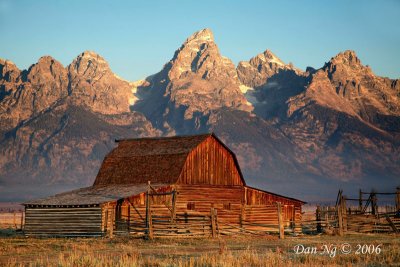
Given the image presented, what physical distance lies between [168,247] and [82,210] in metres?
12.7

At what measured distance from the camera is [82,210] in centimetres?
4388

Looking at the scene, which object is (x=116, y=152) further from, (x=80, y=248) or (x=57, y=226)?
(x=80, y=248)

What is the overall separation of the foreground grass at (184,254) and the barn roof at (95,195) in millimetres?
6685

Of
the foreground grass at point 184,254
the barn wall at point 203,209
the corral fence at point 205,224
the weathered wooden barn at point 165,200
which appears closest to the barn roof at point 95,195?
the weathered wooden barn at point 165,200

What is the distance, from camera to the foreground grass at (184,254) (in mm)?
23059

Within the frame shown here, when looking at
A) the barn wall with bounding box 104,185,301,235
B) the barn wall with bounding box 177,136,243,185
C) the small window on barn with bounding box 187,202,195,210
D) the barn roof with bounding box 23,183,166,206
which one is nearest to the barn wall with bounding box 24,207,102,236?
the barn roof with bounding box 23,183,166,206

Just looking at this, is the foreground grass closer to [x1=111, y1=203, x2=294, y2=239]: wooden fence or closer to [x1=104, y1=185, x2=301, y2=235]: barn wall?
[x1=111, y1=203, x2=294, y2=239]: wooden fence

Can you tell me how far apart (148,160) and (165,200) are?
22.6 feet

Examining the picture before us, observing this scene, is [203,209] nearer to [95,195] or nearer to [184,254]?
[95,195]

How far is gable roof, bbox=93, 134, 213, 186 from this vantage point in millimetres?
49406

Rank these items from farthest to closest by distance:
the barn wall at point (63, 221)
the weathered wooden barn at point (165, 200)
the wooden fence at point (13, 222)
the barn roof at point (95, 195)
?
the wooden fence at point (13, 222), the barn roof at point (95, 195), the barn wall at point (63, 221), the weathered wooden barn at point (165, 200)

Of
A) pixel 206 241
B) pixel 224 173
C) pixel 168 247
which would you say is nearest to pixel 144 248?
pixel 168 247

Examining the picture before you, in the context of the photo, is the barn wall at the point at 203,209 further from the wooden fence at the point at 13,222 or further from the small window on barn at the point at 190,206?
the wooden fence at the point at 13,222

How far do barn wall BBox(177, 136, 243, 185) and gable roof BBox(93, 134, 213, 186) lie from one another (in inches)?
20.6
